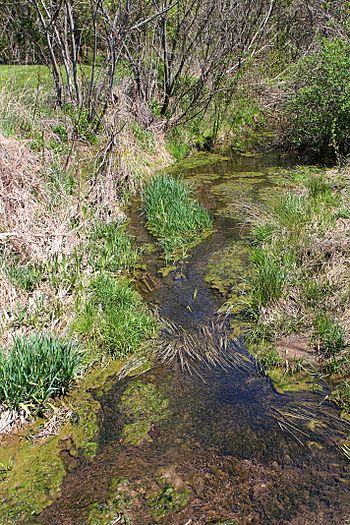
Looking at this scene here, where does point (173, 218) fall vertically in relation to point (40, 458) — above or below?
above

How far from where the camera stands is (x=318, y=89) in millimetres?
9570

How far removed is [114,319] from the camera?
464 centimetres

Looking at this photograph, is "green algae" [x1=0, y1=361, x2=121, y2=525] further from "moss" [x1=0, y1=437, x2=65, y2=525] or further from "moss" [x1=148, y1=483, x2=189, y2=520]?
"moss" [x1=148, y1=483, x2=189, y2=520]

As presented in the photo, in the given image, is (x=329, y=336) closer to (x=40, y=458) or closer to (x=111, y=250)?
(x=40, y=458)

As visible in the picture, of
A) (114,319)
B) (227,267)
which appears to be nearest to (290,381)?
(114,319)

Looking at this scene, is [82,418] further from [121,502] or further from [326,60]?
[326,60]

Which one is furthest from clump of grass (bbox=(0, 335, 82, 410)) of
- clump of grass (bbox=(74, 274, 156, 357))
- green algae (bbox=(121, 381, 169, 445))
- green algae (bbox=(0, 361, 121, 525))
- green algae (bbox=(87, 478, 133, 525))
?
green algae (bbox=(87, 478, 133, 525))

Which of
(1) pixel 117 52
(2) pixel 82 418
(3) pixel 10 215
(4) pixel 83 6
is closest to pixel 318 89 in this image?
(1) pixel 117 52

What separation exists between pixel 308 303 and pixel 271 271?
453mm

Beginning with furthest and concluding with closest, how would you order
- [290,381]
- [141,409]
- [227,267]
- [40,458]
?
[227,267] → [290,381] → [141,409] → [40,458]

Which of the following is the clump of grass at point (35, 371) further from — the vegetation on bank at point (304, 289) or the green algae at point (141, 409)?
the vegetation on bank at point (304, 289)

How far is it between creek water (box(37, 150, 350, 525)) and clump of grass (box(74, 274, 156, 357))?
313mm

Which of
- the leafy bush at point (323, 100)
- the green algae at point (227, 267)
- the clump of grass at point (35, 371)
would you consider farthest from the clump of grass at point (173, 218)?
the leafy bush at point (323, 100)

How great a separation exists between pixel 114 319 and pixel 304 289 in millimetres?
1808
